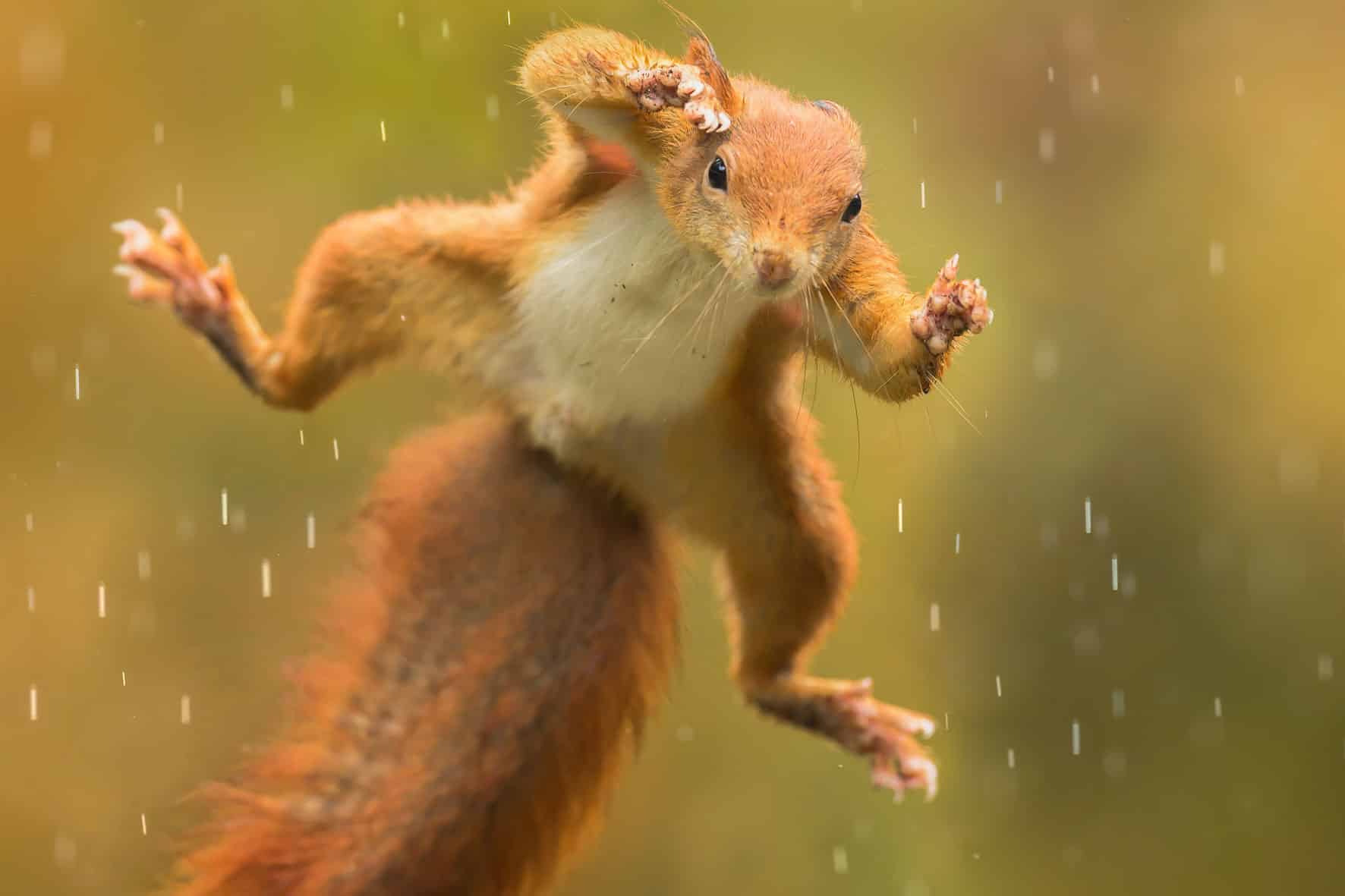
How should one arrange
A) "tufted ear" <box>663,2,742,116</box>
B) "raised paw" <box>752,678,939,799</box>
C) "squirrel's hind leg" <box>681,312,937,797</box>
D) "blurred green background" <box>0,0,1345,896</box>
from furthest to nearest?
"blurred green background" <box>0,0,1345,896</box>
"raised paw" <box>752,678,939,799</box>
"squirrel's hind leg" <box>681,312,937,797</box>
"tufted ear" <box>663,2,742,116</box>

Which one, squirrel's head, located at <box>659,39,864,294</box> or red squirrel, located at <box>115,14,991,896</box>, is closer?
squirrel's head, located at <box>659,39,864,294</box>

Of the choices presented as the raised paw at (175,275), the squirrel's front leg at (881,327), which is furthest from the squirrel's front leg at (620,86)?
the raised paw at (175,275)

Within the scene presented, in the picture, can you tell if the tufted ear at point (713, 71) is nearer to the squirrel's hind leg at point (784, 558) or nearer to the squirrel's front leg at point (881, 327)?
the squirrel's front leg at point (881, 327)

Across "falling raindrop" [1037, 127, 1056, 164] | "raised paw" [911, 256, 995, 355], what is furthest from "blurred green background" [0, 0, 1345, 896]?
"raised paw" [911, 256, 995, 355]

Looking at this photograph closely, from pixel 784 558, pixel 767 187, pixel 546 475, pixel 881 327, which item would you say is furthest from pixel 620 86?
pixel 784 558

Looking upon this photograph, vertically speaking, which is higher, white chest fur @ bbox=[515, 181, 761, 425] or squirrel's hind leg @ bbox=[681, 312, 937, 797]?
white chest fur @ bbox=[515, 181, 761, 425]

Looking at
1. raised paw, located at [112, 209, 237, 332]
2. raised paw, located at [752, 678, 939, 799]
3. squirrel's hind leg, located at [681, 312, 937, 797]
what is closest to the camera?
squirrel's hind leg, located at [681, 312, 937, 797]

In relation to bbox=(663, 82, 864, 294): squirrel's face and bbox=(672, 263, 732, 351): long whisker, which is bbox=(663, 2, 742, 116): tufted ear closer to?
bbox=(663, 82, 864, 294): squirrel's face
